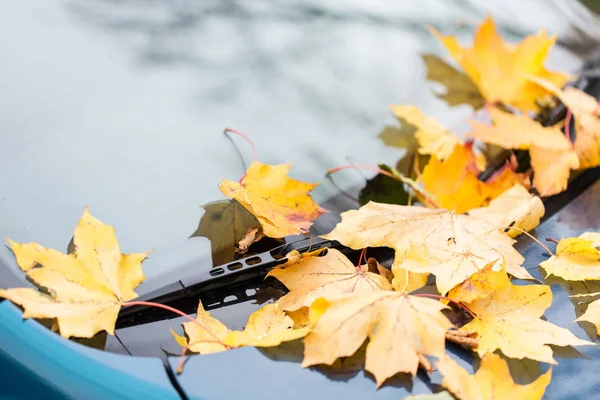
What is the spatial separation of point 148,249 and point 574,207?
0.96 meters

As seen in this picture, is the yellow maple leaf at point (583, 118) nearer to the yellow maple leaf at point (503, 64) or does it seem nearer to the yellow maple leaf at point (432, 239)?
the yellow maple leaf at point (503, 64)

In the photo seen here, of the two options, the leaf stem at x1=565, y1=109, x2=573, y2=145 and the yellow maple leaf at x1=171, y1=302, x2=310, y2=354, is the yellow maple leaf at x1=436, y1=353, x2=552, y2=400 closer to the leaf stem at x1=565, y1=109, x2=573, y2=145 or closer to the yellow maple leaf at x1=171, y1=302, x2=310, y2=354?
the yellow maple leaf at x1=171, y1=302, x2=310, y2=354

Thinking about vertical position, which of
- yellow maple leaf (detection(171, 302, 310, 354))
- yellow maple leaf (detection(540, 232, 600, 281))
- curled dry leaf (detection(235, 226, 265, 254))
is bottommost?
yellow maple leaf (detection(540, 232, 600, 281))

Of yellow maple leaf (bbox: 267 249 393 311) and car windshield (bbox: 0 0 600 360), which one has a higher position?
car windshield (bbox: 0 0 600 360)

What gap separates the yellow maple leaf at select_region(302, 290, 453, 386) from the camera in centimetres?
94

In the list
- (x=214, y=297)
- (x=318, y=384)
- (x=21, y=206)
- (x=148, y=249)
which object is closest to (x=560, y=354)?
(x=318, y=384)

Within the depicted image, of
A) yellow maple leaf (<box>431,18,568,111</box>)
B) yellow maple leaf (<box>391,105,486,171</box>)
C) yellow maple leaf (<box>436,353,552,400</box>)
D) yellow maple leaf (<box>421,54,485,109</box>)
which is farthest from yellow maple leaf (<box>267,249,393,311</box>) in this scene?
yellow maple leaf (<box>431,18,568,111</box>)

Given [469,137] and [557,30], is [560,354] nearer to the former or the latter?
[469,137]

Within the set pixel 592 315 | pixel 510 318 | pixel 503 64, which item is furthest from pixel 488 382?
pixel 503 64

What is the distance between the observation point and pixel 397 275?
1.14 m

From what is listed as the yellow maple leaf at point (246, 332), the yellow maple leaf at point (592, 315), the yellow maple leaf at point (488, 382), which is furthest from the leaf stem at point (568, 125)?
the yellow maple leaf at point (246, 332)

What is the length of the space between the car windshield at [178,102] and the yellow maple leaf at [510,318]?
0.36 m

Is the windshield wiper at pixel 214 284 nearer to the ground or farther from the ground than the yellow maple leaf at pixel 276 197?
nearer to the ground

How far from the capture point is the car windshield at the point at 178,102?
1.18 meters
